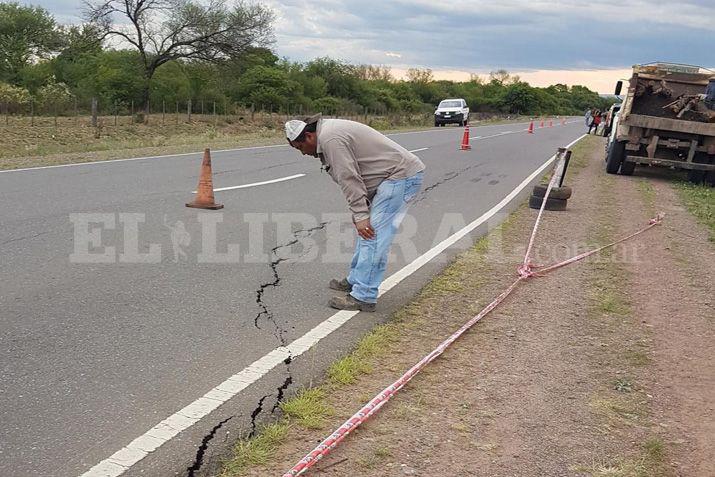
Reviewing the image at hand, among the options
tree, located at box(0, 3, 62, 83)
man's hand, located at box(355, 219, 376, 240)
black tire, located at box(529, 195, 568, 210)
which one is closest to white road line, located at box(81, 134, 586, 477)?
man's hand, located at box(355, 219, 376, 240)

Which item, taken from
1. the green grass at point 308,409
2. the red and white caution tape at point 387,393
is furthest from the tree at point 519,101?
the green grass at point 308,409

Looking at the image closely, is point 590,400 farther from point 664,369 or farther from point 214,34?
point 214,34

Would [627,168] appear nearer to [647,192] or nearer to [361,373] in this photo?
[647,192]

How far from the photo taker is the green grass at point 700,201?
417 inches

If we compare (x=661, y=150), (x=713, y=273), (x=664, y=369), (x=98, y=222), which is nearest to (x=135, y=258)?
(x=98, y=222)

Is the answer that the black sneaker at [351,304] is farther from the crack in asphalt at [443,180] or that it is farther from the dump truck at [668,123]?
the dump truck at [668,123]

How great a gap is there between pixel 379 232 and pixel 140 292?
1963 mm

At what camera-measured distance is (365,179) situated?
5.16m

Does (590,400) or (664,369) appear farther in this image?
(664,369)

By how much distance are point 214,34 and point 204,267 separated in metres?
37.2

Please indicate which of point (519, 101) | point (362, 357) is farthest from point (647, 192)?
point (519, 101)

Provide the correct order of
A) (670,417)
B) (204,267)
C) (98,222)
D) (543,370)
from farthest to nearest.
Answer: (98,222) < (204,267) < (543,370) < (670,417)

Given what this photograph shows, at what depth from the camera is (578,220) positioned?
9953mm

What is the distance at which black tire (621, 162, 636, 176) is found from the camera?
16422 millimetres
